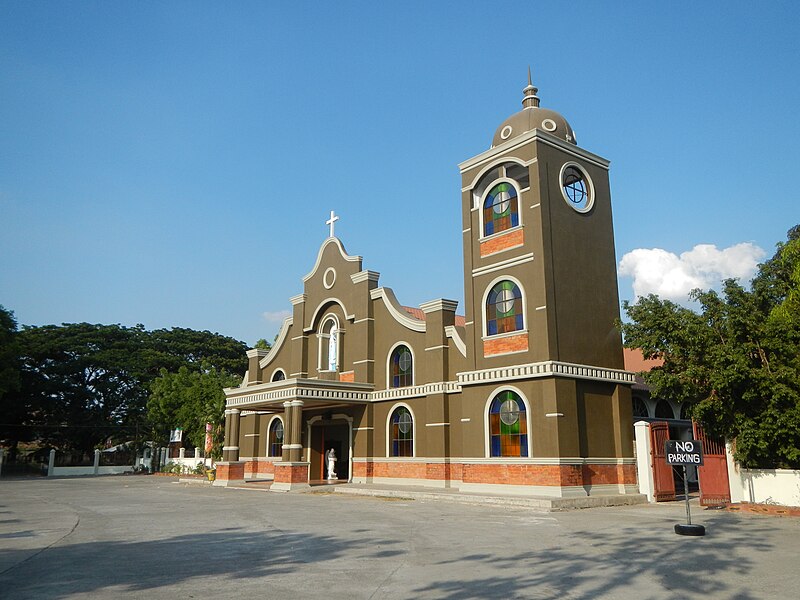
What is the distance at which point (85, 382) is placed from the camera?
158 ft

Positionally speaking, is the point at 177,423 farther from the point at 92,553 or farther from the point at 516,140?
the point at 92,553

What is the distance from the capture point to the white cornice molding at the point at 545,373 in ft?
62.8

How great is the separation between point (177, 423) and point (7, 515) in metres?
28.7

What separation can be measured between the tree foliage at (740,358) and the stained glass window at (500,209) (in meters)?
5.01

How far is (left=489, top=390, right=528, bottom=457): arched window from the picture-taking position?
1969cm

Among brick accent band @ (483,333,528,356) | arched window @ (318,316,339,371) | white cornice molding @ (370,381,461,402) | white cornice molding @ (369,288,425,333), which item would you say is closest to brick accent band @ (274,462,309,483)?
white cornice molding @ (370,381,461,402)

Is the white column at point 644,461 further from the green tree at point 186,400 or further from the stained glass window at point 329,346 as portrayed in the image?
the green tree at point 186,400

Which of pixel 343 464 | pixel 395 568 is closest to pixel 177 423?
pixel 343 464

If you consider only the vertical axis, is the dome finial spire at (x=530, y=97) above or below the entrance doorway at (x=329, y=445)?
above

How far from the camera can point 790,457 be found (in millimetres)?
15977

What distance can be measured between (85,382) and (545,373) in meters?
40.0

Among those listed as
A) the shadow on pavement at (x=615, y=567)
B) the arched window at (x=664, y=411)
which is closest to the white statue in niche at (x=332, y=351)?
the arched window at (x=664, y=411)

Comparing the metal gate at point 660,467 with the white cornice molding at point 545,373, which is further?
the metal gate at point 660,467

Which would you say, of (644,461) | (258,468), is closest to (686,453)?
(644,461)
